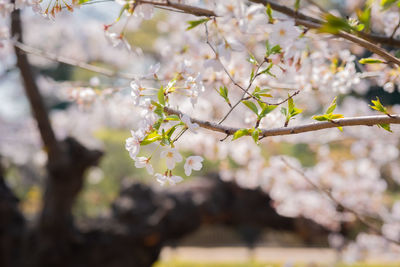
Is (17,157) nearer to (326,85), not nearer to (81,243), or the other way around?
(81,243)

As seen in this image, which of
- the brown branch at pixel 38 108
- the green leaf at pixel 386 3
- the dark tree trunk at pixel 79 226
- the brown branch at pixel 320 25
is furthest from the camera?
the dark tree trunk at pixel 79 226

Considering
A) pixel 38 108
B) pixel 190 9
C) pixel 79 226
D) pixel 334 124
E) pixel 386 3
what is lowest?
pixel 79 226

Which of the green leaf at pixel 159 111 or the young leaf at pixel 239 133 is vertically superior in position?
the green leaf at pixel 159 111

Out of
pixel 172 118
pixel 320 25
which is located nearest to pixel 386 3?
pixel 320 25

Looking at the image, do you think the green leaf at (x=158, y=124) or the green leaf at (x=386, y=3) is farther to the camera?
the green leaf at (x=158, y=124)

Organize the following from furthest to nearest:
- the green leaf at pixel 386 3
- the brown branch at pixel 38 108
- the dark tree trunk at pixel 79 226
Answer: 1. the dark tree trunk at pixel 79 226
2. the brown branch at pixel 38 108
3. the green leaf at pixel 386 3

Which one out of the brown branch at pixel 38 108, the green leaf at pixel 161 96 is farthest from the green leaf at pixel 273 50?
the brown branch at pixel 38 108

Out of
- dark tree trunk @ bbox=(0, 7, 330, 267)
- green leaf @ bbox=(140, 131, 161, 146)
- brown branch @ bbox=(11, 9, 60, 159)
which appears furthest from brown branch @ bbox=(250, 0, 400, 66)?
dark tree trunk @ bbox=(0, 7, 330, 267)

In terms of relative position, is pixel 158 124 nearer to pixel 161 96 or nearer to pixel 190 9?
pixel 161 96

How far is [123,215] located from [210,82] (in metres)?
2.66

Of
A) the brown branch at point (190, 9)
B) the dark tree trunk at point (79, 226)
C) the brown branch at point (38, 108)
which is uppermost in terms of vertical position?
the brown branch at point (38, 108)

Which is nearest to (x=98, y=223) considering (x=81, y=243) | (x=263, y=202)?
(x=81, y=243)

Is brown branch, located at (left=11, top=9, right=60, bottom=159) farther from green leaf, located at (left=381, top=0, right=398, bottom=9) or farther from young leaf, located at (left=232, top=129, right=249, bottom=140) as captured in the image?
green leaf, located at (left=381, top=0, right=398, bottom=9)

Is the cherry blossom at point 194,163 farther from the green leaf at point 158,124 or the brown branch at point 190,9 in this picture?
the brown branch at point 190,9
